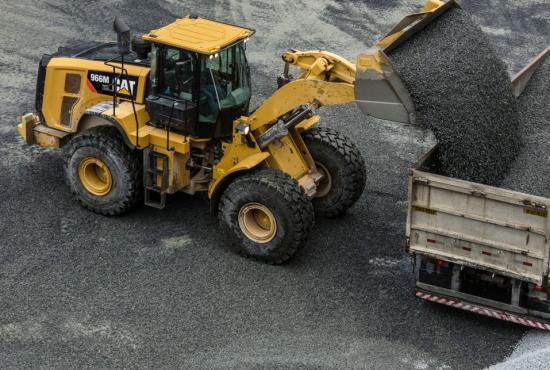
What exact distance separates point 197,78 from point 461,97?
322cm

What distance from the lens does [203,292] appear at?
1083 cm

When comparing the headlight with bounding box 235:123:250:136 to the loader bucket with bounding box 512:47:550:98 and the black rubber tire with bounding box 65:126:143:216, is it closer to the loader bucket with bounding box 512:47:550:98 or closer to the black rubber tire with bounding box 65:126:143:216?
the black rubber tire with bounding box 65:126:143:216

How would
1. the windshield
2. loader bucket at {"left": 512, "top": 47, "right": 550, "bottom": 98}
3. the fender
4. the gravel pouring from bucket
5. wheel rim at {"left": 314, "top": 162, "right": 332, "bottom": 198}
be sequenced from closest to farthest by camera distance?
the gravel pouring from bucket
the windshield
the fender
loader bucket at {"left": 512, "top": 47, "right": 550, "bottom": 98}
wheel rim at {"left": 314, "top": 162, "right": 332, "bottom": 198}

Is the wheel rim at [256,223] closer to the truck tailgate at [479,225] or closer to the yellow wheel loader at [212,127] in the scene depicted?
the yellow wheel loader at [212,127]

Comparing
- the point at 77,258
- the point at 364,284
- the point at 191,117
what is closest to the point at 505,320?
the point at 364,284

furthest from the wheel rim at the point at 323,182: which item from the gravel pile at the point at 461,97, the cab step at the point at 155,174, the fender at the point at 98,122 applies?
the fender at the point at 98,122

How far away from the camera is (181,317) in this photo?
1035cm

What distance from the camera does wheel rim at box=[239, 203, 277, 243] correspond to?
11.2m

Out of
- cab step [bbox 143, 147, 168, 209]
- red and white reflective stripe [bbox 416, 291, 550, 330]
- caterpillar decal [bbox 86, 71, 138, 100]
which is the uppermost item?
caterpillar decal [bbox 86, 71, 138, 100]

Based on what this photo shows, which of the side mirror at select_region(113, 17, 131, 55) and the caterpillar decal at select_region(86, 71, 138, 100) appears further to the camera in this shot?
the caterpillar decal at select_region(86, 71, 138, 100)

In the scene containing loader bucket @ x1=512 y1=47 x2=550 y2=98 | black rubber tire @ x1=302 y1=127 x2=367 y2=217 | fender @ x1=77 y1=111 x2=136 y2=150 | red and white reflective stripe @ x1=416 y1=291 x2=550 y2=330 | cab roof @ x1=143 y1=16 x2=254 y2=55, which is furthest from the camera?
black rubber tire @ x1=302 y1=127 x2=367 y2=217

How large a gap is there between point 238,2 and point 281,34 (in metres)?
1.90

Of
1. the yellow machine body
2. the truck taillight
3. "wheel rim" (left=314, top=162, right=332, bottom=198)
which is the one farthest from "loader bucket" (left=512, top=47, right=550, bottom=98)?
the truck taillight

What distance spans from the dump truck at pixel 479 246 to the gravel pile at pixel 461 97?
376 millimetres
